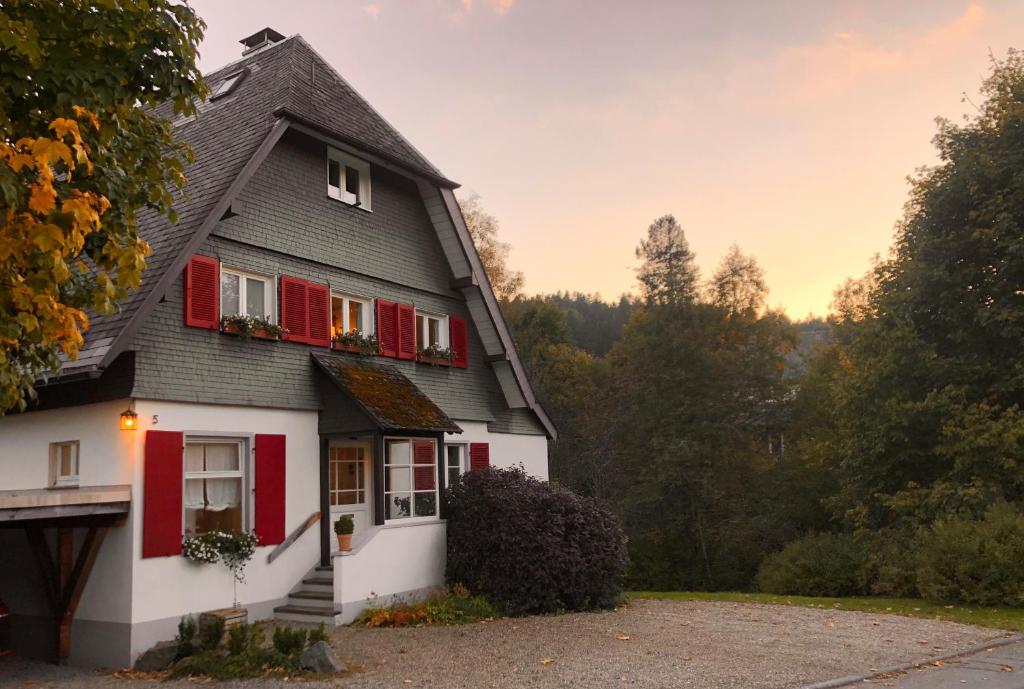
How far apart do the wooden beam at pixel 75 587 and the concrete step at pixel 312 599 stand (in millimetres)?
2967

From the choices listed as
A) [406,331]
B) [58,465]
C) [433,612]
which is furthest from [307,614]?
[406,331]

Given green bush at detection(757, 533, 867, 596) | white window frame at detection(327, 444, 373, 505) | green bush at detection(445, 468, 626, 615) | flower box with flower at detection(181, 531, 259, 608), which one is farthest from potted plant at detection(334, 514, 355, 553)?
green bush at detection(757, 533, 867, 596)

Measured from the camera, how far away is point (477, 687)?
27.5 feet

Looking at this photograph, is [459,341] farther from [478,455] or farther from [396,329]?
[478,455]

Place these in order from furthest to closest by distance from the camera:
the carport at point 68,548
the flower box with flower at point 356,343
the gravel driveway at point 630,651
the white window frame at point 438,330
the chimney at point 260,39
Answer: the chimney at point 260,39 → the white window frame at point 438,330 → the flower box with flower at point 356,343 → the carport at point 68,548 → the gravel driveway at point 630,651

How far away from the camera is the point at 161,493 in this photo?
1105 centimetres

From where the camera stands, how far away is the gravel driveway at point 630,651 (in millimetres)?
8648

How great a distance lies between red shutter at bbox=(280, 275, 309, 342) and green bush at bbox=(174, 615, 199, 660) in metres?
4.91

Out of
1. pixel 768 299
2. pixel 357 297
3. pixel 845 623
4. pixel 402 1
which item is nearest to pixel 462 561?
pixel 357 297

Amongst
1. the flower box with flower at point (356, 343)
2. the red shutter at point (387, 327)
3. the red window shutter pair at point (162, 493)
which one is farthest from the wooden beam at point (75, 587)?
the red shutter at point (387, 327)

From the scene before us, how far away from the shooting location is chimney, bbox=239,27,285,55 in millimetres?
19312

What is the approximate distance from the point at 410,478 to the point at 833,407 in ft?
75.8

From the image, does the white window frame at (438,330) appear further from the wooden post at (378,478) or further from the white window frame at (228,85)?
the white window frame at (228,85)

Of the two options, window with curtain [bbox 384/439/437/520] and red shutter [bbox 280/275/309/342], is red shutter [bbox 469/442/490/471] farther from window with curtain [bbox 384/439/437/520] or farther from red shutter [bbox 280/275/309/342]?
red shutter [bbox 280/275/309/342]
